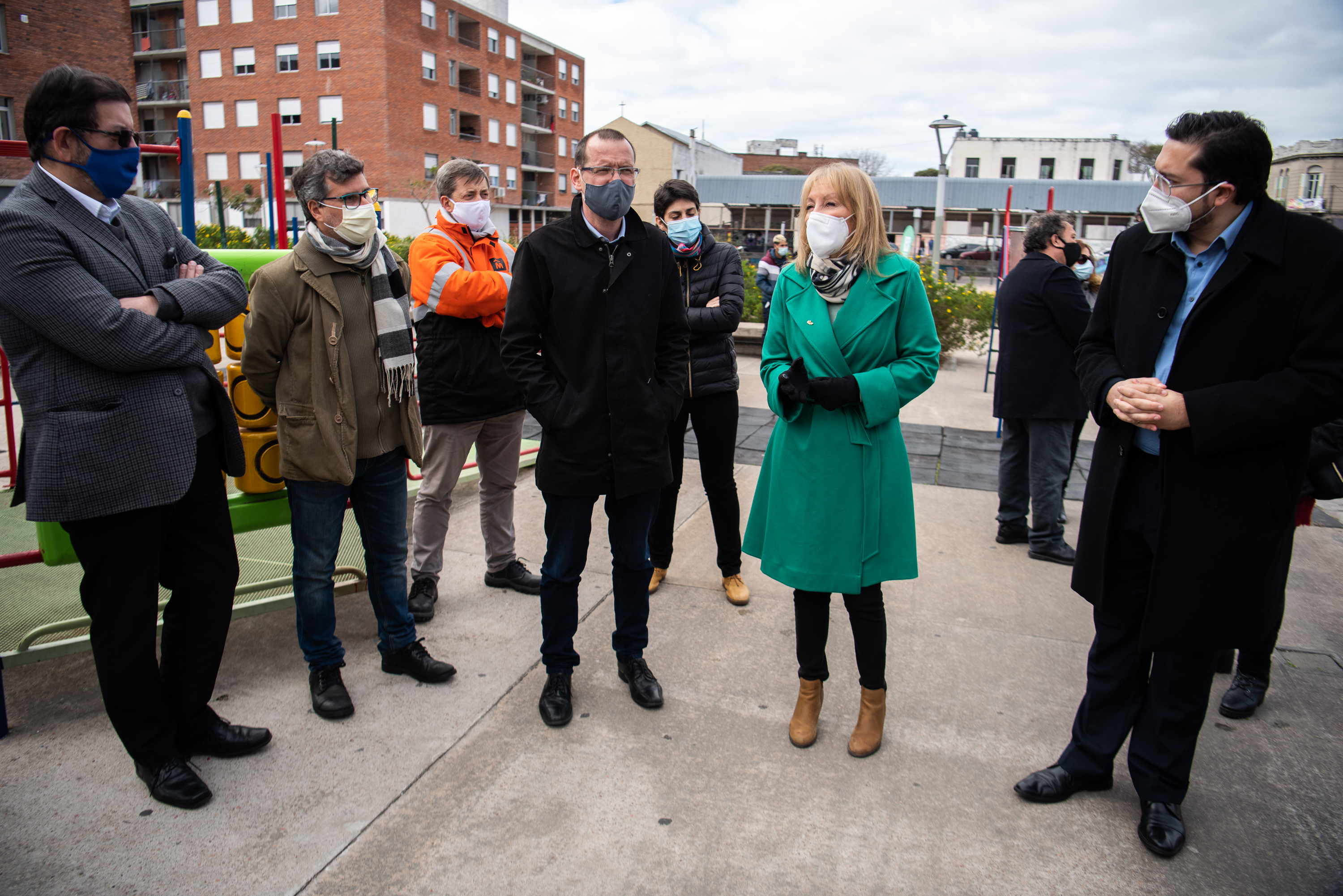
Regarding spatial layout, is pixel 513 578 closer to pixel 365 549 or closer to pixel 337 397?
pixel 365 549

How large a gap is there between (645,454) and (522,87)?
218 ft

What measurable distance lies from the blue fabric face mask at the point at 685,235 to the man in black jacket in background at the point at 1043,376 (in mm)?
2086

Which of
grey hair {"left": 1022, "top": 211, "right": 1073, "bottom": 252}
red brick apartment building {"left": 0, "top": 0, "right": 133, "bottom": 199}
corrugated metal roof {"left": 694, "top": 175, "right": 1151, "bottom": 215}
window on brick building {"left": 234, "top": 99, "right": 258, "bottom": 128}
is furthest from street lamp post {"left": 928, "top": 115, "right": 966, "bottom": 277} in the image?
window on brick building {"left": 234, "top": 99, "right": 258, "bottom": 128}

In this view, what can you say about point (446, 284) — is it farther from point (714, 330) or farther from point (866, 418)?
point (866, 418)

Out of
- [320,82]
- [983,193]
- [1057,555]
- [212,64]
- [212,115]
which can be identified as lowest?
[1057,555]

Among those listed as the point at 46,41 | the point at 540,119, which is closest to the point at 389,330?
the point at 46,41

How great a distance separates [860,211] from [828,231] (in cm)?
15

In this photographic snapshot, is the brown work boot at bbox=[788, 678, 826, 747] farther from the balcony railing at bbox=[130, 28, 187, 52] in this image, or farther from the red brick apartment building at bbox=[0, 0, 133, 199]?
the balcony railing at bbox=[130, 28, 187, 52]

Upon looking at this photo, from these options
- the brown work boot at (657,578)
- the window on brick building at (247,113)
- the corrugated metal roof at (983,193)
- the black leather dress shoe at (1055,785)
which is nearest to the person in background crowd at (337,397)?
the brown work boot at (657,578)

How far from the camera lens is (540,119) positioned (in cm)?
6494

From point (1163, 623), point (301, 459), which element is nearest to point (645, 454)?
point (301, 459)

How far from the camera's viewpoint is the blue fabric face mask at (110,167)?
2.37 metres

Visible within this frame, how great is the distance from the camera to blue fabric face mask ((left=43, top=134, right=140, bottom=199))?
2.37 metres

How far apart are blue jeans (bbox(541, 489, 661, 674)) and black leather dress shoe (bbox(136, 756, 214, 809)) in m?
1.17
